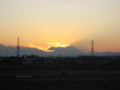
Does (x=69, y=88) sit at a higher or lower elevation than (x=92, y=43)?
lower

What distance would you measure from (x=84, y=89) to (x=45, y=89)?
327cm

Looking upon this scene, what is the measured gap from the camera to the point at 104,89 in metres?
18.6

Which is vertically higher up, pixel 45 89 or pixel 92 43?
pixel 92 43

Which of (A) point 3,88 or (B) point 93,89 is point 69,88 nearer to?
(B) point 93,89

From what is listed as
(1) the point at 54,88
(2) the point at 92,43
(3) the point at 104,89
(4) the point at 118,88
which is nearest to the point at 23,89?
(1) the point at 54,88

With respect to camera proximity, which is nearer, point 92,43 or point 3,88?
point 3,88

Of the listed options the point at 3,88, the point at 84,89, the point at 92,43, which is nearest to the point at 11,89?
the point at 3,88

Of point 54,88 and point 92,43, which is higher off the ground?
point 92,43

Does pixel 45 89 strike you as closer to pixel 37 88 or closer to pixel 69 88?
pixel 37 88

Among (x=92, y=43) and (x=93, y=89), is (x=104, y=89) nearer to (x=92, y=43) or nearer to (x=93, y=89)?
(x=93, y=89)

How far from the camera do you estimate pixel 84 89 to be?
1867 centimetres

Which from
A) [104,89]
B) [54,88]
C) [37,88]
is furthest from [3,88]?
[104,89]

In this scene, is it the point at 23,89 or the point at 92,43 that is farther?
the point at 92,43

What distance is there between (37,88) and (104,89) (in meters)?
5.68
